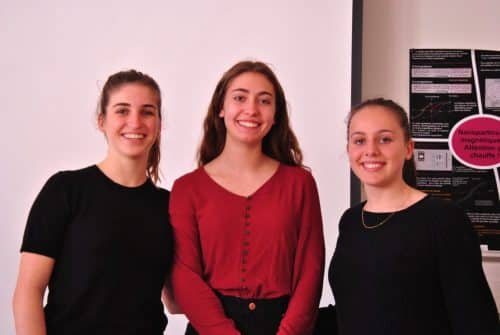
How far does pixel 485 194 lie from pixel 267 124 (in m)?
1.45

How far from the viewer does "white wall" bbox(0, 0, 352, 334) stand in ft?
8.22

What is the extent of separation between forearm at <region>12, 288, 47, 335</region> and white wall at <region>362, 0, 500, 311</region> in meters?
1.83

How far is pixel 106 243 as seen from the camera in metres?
1.48

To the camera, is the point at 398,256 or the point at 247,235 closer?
the point at 398,256

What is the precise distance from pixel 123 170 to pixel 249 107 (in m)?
0.46

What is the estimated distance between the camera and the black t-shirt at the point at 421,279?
1265 mm

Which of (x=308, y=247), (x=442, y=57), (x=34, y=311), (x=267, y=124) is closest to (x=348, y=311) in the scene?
(x=308, y=247)

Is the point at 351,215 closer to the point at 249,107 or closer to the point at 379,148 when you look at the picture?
the point at 379,148

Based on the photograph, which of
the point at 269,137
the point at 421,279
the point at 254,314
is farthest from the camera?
the point at 269,137

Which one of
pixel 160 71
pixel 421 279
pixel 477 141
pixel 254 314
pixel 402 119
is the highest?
pixel 160 71

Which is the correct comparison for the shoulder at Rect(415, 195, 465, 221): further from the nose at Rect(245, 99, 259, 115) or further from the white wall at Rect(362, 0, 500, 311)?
the white wall at Rect(362, 0, 500, 311)

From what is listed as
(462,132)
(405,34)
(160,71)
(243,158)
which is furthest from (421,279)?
(160,71)

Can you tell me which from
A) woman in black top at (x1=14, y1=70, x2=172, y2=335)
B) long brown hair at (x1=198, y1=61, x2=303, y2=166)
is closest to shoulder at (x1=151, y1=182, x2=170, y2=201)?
woman in black top at (x1=14, y1=70, x2=172, y2=335)

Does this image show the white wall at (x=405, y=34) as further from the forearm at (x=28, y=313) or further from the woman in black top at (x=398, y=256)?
the forearm at (x=28, y=313)
